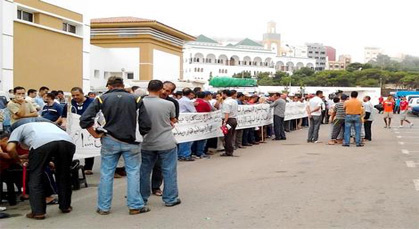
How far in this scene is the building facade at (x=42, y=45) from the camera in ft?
66.8

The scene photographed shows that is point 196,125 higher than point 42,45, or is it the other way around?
point 42,45

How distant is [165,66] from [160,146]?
1223 inches

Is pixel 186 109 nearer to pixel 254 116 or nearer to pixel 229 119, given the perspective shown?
pixel 229 119

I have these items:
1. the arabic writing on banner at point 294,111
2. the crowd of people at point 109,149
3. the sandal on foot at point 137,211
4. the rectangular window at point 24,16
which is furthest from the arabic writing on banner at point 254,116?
the rectangular window at point 24,16

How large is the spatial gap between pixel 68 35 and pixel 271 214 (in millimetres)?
20253

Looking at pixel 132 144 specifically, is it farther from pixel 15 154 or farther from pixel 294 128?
pixel 294 128

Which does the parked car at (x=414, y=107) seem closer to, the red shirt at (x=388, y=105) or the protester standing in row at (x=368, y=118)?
the red shirt at (x=388, y=105)

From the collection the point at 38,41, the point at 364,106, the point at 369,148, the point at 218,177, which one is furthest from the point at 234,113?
the point at 38,41

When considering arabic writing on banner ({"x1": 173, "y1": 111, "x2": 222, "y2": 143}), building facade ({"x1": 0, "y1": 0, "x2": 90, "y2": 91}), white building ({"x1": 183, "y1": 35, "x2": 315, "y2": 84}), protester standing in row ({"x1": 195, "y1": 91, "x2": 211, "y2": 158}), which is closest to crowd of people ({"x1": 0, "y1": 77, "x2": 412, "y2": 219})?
arabic writing on banner ({"x1": 173, "y1": 111, "x2": 222, "y2": 143})

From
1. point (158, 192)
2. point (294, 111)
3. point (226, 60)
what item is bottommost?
point (158, 192)

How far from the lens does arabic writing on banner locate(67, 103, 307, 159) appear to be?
10.4 meters

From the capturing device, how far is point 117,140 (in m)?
7.35

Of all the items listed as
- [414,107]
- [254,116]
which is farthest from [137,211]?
[414,107]

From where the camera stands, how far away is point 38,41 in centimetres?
2286
